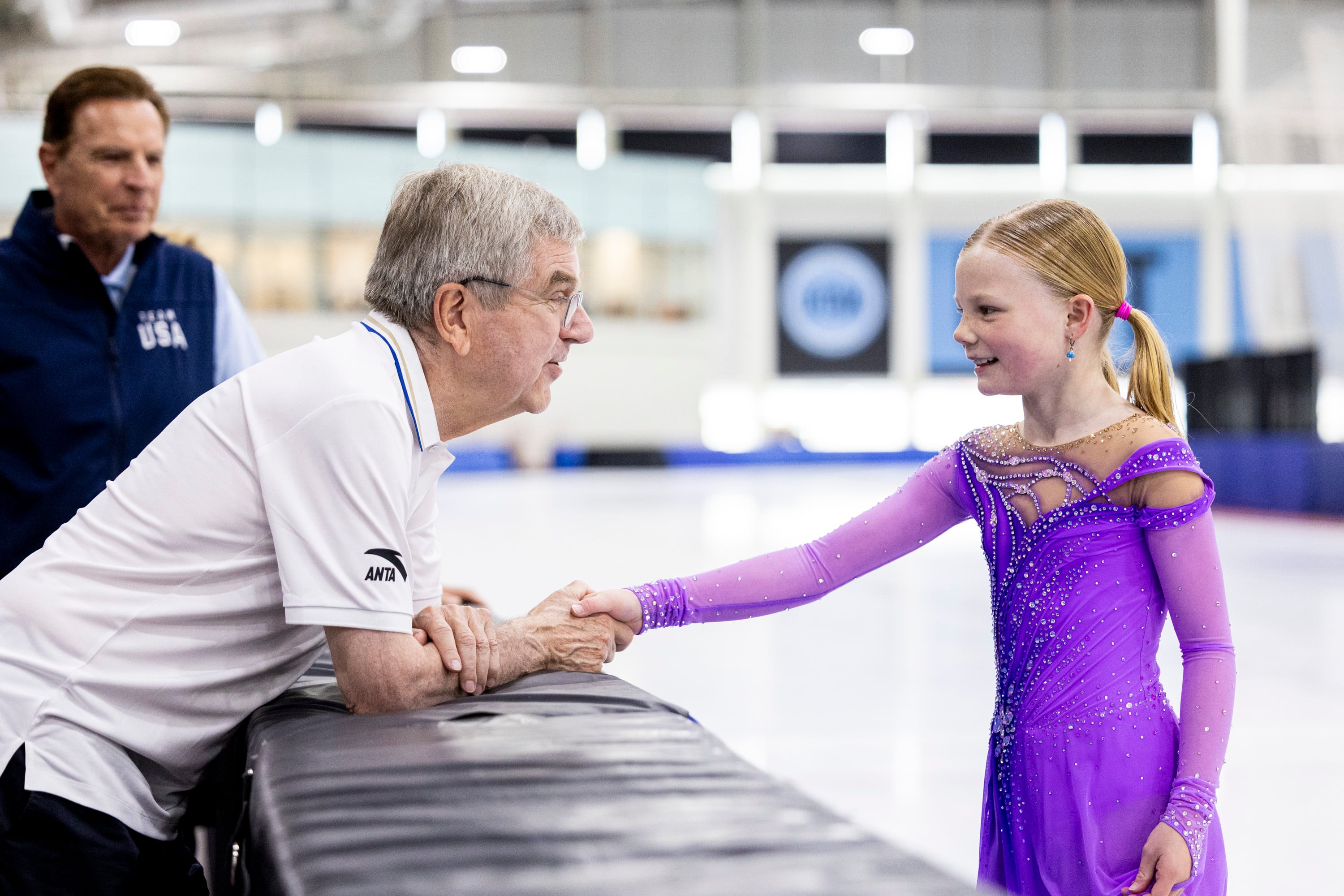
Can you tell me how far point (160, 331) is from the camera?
2.40m

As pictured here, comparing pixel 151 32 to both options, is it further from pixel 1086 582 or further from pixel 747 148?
pixel 1086 582

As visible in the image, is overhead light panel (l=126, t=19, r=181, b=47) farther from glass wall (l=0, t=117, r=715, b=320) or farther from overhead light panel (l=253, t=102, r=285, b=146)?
overhead light panel (l=253, t=102, r=285, b=146)

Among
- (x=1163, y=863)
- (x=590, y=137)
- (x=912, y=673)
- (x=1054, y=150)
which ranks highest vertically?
(x=590, y=137)

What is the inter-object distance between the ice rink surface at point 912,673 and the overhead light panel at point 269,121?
13599 mm

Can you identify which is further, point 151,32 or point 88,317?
point 151,32

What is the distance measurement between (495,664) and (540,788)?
446 millimetres

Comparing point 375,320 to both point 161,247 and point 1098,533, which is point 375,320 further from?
point 161,247

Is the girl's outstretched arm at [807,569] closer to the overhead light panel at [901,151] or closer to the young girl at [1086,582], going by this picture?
the young girl at [1086,582]

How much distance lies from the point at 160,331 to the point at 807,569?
1530 millimetres

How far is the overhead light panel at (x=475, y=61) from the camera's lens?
20422 mm

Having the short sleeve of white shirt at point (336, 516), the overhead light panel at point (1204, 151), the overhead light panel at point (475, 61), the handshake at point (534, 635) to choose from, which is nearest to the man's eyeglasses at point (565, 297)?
the short sleeve of white shirt at point (336, 516)

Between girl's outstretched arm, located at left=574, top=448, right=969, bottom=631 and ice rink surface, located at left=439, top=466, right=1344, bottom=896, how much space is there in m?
0.46

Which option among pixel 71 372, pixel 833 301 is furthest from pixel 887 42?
pixel 71 372

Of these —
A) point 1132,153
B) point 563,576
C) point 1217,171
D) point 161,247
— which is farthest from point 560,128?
point 161,247
